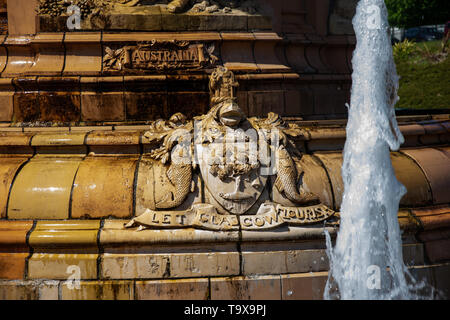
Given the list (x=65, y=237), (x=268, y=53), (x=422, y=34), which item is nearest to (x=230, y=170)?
(x=65, y=237)

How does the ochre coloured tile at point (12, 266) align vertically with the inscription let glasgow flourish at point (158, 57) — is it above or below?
below

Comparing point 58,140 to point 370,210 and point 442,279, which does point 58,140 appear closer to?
point 370,210

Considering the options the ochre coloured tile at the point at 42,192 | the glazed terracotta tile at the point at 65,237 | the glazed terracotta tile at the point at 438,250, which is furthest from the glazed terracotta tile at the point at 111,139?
the glazed terracotta tile at the point at 438,250

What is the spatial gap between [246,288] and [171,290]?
23.4 inches

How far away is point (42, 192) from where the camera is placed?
15.2 ft

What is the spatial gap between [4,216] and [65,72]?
1.92 metres

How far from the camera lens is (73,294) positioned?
4379 millimetres

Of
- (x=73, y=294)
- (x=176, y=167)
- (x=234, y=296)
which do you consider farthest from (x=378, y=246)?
(x=73, y=294)

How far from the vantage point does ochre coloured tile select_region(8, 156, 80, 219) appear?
4.58 m

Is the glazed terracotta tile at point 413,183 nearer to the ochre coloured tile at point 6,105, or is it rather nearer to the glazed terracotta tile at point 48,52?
the glazed terracotta tile at point 48,52

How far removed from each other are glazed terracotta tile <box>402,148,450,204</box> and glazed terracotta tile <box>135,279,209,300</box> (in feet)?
7.50

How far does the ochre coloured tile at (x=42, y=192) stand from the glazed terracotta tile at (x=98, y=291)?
0.59 m

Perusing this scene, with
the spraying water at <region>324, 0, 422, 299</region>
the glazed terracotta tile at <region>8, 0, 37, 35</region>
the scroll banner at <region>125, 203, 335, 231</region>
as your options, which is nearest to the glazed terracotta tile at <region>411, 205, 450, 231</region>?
the spraying water at <region>324, 0, 422, 299</region>

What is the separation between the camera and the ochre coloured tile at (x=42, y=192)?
4.58 m
